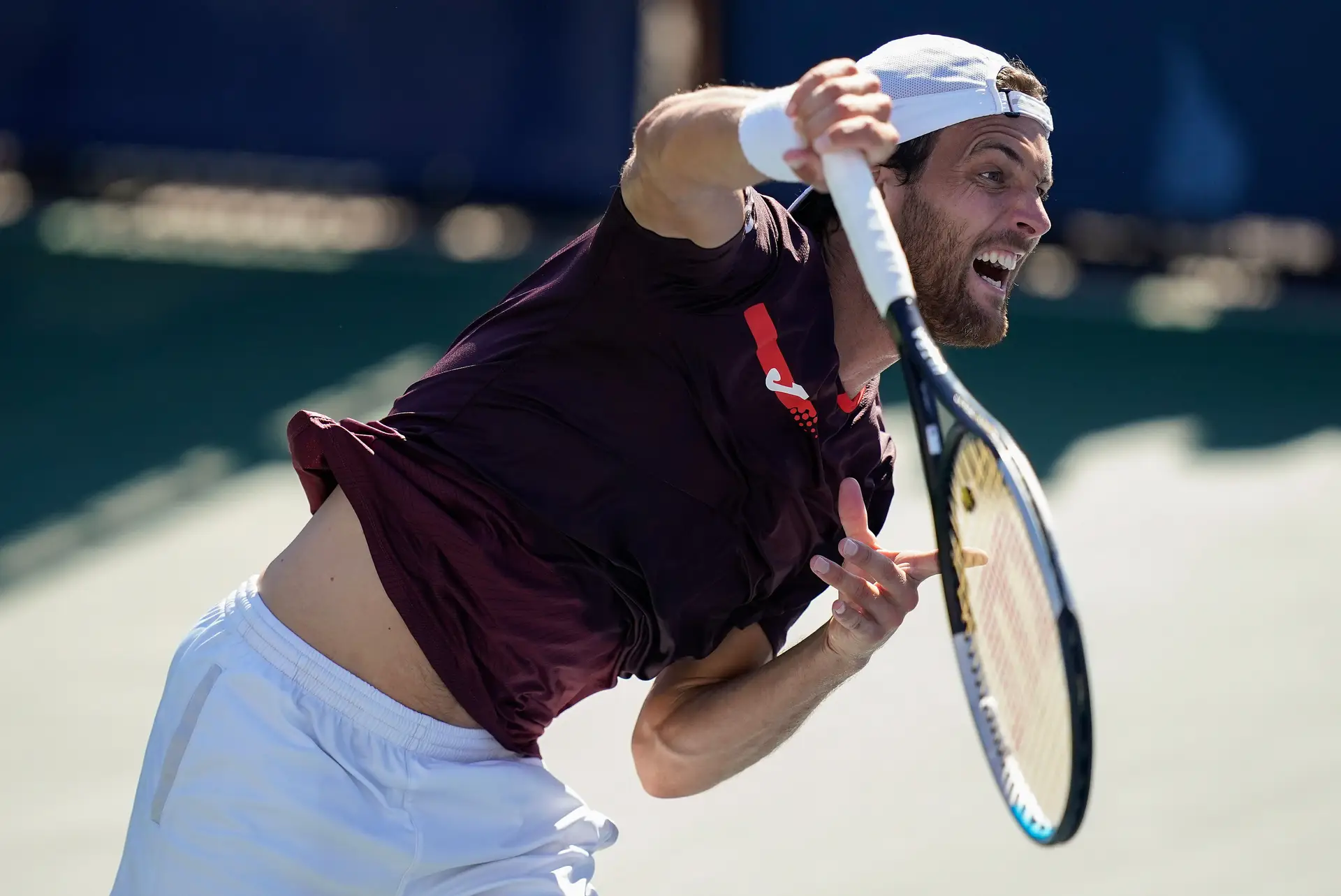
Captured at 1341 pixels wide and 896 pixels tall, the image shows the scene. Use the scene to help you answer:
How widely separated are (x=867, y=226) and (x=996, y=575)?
19.7 inches

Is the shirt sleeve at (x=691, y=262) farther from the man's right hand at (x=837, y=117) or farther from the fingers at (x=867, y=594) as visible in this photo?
the fingers at (x=867, y=594)

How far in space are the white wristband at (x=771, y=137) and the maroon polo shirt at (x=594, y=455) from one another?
245 millimetres

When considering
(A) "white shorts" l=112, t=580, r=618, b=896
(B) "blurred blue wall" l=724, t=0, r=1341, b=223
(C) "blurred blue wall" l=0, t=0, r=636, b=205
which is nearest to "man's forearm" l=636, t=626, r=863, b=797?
(A) "white shorts" l=112, t=580, r=618, b=896

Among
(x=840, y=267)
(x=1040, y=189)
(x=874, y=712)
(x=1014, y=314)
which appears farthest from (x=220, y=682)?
(x=1014, y=314)

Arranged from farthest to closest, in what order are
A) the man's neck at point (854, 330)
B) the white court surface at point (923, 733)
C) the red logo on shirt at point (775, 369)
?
the white court surface at point (923, 733) → the man's neck at point (854, 330) → the red logo on shirt at point (775, 369)

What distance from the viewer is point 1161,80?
303 inches

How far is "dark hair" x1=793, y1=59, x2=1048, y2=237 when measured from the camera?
8.37 ft

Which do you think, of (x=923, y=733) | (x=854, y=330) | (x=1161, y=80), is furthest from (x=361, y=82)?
(x=854, y=330)

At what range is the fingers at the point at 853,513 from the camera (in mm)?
2357

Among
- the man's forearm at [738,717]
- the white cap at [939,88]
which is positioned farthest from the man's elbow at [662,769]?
the white cap at [939,88]

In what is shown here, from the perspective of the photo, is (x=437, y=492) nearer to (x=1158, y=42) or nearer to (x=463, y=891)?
(x=463, y=891)

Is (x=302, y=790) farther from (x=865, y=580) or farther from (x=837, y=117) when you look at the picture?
(x=837, y=117)

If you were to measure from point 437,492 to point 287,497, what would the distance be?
315cm

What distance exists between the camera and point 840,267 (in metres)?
2.52
